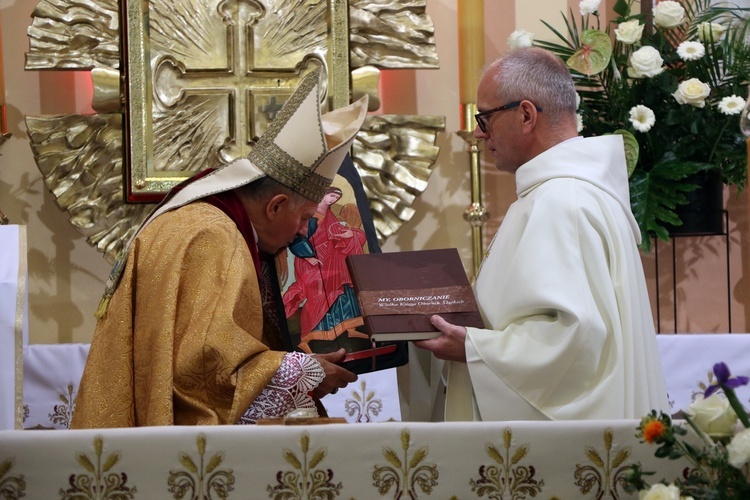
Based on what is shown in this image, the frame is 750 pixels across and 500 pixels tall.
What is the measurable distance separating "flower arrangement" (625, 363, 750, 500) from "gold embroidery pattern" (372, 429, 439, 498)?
0.32 m

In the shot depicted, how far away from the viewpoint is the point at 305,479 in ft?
5.44

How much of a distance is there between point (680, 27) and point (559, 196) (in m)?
1.85

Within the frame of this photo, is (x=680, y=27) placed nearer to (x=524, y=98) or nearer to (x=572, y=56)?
(x=572, y=56)

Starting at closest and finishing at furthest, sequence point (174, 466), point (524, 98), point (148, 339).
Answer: point (174, 466)
point (148, 339)
point (524, 98)

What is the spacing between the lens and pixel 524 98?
9.88 feet

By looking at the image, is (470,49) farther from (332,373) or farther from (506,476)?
(506,476)

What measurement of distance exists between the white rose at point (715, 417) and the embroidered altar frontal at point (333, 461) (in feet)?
0.66

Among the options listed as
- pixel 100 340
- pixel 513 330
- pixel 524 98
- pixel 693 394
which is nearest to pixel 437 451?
pixel 513 330

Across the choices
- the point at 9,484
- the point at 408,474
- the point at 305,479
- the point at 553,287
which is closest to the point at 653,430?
the point at 408,474

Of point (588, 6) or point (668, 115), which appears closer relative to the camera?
point (668, 115)

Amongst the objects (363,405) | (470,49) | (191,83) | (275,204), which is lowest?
(363,405)

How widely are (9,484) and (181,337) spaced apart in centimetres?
96

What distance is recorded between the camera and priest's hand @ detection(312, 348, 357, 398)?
108 inches

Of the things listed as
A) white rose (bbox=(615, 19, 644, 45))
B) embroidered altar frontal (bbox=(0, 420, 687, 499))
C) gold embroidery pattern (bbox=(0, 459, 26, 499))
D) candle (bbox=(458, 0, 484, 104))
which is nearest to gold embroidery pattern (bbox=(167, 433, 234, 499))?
embroidered altar frontal (bbox=(0, 420, 687, 499))
